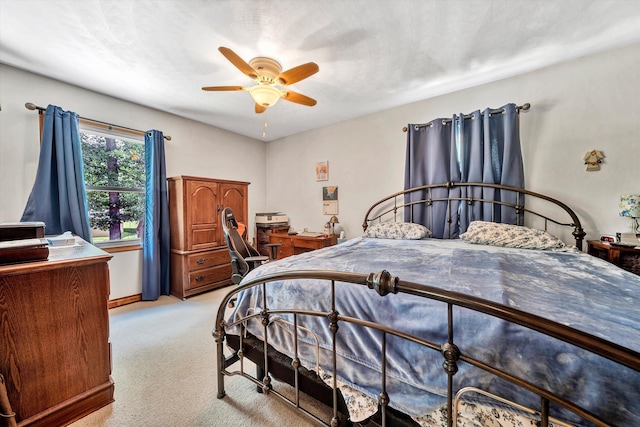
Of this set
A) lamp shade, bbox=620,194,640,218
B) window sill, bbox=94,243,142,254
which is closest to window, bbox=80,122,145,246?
window sill, bbox=94,243,142,254

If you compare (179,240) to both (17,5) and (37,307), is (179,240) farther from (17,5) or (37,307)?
(17,5)

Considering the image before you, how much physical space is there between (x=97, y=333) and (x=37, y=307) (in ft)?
1.14

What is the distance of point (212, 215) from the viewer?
137 inches

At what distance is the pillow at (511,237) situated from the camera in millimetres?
2014

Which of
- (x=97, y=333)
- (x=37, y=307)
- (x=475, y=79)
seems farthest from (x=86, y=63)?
(x=475, y=79)

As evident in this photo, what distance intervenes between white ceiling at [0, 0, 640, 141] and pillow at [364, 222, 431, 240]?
1.60 meters

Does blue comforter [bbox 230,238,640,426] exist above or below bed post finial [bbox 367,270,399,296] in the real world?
below

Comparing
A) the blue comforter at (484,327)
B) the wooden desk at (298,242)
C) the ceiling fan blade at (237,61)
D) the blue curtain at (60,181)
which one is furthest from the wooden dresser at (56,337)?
the wooden desk at (298,242)

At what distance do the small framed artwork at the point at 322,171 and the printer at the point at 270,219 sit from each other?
101 centimetres

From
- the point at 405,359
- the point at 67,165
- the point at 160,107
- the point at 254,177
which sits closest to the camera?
Answer: the point at 405,359

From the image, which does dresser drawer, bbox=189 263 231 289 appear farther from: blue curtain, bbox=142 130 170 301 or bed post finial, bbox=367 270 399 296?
bed post finial, bbox=367 270 399 296

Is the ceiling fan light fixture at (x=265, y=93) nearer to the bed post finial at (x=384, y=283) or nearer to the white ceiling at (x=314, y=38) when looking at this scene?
the white ceiling at (x=314, y=38)

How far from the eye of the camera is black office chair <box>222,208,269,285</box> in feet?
8.00

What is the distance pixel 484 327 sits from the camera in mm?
796
